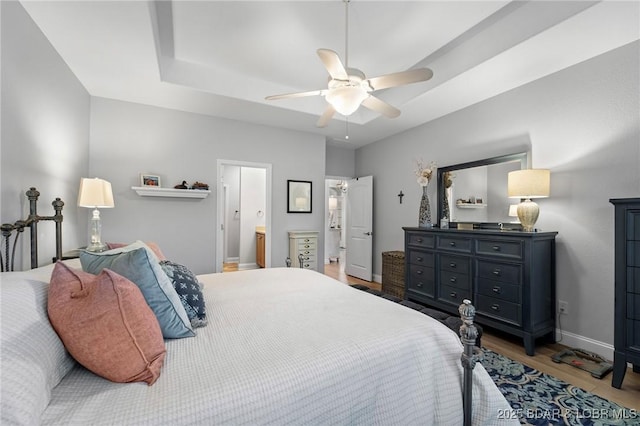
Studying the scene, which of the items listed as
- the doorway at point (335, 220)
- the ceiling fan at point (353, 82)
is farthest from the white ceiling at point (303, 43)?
the doorway at point (335, 220)

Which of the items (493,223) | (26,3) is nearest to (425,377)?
(493,223)

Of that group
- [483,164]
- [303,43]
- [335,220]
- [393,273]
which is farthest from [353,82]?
[335,220]

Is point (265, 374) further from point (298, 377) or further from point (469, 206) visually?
point (469, 206)

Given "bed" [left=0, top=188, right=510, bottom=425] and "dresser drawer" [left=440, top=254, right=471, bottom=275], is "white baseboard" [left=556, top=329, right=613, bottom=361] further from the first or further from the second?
"bed" [left=0, top=188, right=510, bottom=425]

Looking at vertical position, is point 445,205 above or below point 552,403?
above

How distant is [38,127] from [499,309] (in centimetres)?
429

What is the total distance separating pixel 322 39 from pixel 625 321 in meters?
3.30

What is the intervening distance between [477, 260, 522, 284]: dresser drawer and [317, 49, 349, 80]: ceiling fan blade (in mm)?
2250

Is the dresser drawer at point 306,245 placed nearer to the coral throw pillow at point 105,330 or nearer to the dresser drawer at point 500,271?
the dresser drawer at point 500,271

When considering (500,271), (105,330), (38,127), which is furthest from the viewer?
(500,271)

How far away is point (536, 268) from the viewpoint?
253 centimetres

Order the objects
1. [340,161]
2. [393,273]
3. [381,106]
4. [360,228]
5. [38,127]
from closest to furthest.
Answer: [38,127] < [381,106] < [393,273] < [360,228] < [340,161]

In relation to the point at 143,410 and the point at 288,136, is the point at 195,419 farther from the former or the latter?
the point at 288,136

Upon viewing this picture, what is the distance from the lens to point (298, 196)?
4.76 meters
